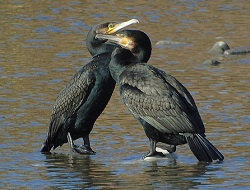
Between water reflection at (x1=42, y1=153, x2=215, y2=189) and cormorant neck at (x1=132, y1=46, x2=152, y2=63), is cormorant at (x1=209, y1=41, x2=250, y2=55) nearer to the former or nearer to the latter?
cormorant neck at (x1=132, y1=46, x2=152, y2=63)

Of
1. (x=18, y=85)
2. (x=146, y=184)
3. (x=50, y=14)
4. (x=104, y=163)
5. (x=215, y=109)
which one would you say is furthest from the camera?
(x=50, y=14)

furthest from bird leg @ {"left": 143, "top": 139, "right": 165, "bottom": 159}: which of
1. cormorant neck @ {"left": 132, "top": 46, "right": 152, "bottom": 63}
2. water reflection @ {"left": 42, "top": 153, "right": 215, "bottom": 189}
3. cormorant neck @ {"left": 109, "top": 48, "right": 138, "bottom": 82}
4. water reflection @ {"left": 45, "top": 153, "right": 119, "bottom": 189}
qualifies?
cormorant neck @ {"left": 132, "top": 46, "right": 152, "bottom": 63}

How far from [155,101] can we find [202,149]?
27.9 inches

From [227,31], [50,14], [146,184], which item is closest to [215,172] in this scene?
[146,184]

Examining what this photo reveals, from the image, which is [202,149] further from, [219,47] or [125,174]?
[219,47]

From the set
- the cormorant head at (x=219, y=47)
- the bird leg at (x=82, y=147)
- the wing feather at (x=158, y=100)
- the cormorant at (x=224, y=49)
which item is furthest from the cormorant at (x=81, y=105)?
the cormorant head at (x=219, y=47)

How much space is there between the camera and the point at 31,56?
18359 mm

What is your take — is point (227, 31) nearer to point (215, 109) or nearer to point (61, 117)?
point (215, 109)

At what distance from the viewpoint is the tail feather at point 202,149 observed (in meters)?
10.7

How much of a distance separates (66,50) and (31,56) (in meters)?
0.91

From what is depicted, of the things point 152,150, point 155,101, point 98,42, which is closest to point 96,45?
point 98,42

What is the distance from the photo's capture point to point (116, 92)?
15.2 metres

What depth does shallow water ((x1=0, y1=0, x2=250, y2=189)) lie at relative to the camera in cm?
1041

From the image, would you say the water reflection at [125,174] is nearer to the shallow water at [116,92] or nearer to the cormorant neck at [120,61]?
the shallow water at [116,92]
